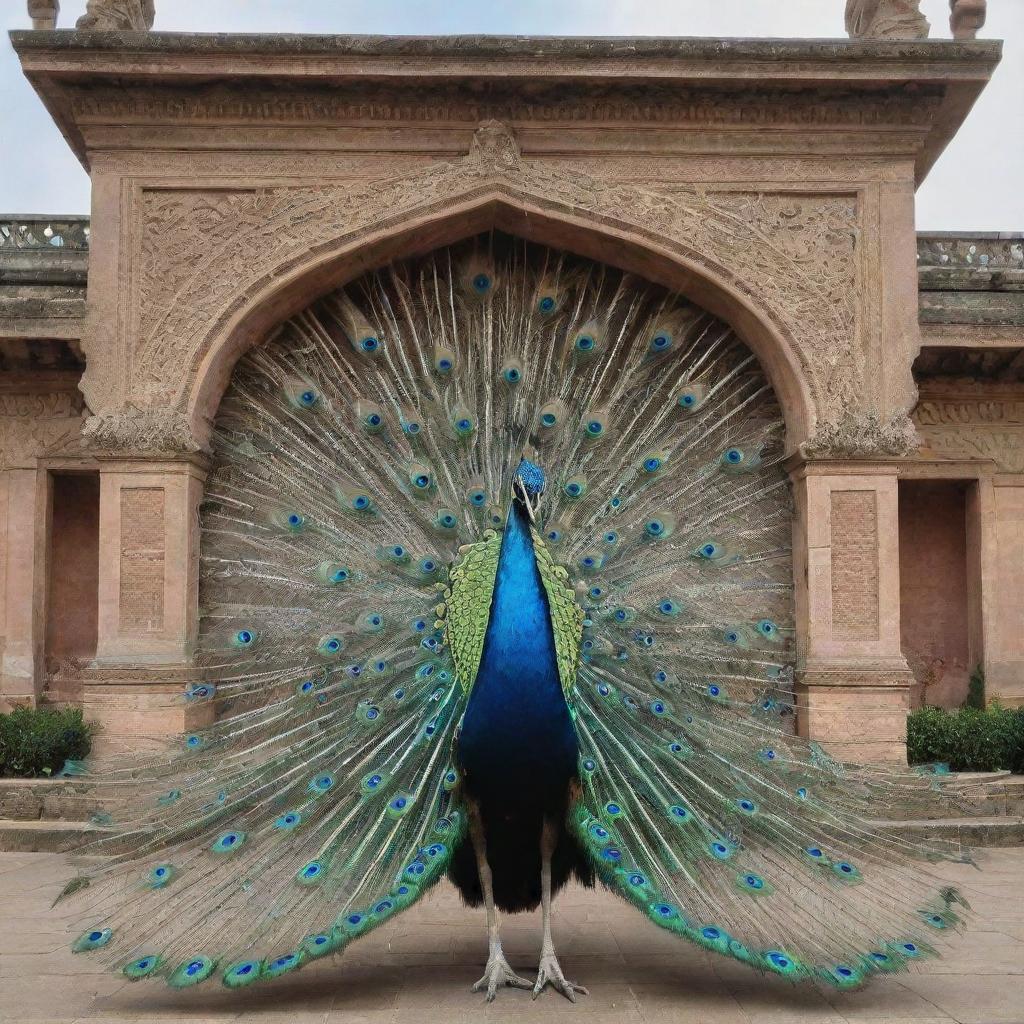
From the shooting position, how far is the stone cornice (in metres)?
7.82

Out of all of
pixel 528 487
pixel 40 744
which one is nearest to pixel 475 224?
pixel 40 744

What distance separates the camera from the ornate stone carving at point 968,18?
8.25m

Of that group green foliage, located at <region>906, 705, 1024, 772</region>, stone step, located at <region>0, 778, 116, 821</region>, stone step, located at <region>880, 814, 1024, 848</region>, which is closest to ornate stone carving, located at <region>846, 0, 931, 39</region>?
green foliage, located at <region>906, 705, 1024, 772</region>

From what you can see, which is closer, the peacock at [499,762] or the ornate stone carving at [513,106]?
the peacock at [499,762]

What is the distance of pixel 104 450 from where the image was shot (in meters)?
7.85

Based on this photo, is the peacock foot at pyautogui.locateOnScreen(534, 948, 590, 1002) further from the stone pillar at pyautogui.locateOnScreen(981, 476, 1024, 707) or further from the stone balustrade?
the stone balustrade

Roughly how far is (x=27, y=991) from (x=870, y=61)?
723 cm

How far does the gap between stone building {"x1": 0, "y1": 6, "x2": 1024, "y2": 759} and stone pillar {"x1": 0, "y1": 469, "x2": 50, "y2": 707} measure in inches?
51.3

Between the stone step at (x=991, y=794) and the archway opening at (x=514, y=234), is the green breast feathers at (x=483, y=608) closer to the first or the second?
the stone step at (x=991, y=794)

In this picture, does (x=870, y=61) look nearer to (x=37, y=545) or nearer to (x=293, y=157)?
(x=293, y=157)

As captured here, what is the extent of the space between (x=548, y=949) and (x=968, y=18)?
284 inches

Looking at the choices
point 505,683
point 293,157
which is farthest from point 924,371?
point 505,683

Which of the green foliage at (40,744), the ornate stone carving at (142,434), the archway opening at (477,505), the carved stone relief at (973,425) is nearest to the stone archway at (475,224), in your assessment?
the ornate stone carving at (142,434)

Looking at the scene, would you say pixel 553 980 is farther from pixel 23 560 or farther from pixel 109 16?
pixel 109 16
